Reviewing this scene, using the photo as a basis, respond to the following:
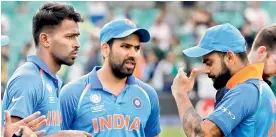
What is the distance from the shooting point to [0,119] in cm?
591

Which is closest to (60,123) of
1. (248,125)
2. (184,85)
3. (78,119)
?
(78,119)

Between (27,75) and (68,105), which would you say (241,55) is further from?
(27,75)

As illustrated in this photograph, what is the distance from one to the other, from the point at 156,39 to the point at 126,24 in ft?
41.1

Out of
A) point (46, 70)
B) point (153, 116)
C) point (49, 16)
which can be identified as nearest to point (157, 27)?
point (153, 116)

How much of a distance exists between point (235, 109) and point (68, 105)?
4.92 feet

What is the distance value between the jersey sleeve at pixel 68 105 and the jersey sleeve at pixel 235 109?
1278mm

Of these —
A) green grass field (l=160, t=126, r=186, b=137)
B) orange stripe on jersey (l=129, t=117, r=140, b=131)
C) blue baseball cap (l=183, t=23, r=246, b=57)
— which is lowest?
green grass field (l=160, t=126, r=186, b=137)

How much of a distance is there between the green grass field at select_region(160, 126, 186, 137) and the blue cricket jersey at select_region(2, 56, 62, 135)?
8.82 meters

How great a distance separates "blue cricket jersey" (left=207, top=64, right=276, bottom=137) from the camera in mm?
5820

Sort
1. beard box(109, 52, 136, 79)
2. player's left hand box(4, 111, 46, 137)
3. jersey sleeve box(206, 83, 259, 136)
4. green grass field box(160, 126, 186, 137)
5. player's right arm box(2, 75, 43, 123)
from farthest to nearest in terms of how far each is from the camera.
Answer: green grass field box(160, 126, 186, 137) < beard box(109, 52, 136, 79) < jersey sleeve box(206, 83, 259, 136) < player's right arm box(2, 75, 43, 123) < player's left hand box(4, 111, 46, 137)

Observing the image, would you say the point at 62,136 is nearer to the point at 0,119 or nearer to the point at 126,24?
the point at 0,119

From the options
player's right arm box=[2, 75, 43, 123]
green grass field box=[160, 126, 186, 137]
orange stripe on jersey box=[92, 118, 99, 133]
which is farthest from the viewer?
green grass field box=[160, 126, 186, 137]

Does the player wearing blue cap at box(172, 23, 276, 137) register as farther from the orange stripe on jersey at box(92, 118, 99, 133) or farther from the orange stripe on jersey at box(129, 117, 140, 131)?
the orange stripe on jersey at box(92, 118, 99, 133)

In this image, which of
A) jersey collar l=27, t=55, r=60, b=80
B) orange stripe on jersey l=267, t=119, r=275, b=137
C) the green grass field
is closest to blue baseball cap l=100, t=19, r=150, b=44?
jersey collar l=27, t=55, r=60, b=80
